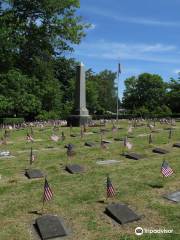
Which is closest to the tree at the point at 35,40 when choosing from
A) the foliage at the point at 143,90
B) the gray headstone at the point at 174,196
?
the gray headstone at the point at 174,196

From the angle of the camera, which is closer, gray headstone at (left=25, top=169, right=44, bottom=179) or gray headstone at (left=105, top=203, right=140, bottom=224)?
gray headstone at (left=105, top=203, right=140, bottom=224)

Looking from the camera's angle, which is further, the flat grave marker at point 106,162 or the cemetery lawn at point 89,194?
the flat grave marker at point 106,162

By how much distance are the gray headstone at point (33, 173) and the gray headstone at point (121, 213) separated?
12.0ft

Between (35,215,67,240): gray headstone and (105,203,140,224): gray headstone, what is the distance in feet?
3.67

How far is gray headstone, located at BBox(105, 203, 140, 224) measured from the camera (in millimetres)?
7088

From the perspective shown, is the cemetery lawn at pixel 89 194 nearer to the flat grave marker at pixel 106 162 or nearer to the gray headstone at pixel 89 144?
the flat grave marker at pixel 106 162

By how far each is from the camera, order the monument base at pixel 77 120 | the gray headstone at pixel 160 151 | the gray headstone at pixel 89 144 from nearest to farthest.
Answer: the gray headstone at pixel 160 151 < the gray headstone at pixel 89 144 < the monument base at pixel 77 120

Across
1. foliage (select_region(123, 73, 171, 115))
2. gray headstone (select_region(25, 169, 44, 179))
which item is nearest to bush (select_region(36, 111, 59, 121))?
gray headstone (select_region(25, 169, 44, 179))

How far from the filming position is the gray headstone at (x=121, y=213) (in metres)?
7.09

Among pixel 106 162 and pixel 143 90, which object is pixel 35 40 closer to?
pixel 106 162

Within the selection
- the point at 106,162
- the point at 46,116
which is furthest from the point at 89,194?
the point at 46,116

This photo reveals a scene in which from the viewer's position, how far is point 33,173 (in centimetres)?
1091

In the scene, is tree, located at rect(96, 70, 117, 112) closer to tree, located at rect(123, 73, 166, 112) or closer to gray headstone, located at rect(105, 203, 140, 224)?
tree, located at rect(123, 73, 166, 112)

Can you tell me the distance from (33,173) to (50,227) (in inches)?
170
